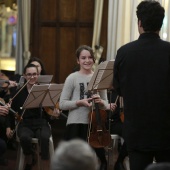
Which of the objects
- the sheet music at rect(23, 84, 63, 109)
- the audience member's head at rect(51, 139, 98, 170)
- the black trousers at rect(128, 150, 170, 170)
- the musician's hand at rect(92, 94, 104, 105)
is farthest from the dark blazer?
the sheet music at rect(23, 84, 63, 109)

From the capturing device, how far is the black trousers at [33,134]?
Answer: 4.65m

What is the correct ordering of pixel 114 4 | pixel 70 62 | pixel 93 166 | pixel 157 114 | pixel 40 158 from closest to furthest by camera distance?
pixel 93 166 → pixel 157 114 → pixel 40 158 → pixel 114 4 → pixel 70 62

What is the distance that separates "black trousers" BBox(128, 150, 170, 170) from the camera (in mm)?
2670

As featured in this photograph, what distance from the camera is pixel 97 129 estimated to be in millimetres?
4320

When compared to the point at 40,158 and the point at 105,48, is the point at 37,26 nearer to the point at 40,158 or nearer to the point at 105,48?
the point at 105,48

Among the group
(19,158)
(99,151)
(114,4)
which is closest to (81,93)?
(99,151)

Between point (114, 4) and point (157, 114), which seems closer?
point (157, 114)

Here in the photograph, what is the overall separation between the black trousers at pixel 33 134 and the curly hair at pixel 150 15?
2295 millimetres

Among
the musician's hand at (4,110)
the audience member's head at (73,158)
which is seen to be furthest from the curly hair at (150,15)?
the musician's hand at (4,110)

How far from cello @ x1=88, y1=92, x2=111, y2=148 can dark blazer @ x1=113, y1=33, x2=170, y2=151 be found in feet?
5.25

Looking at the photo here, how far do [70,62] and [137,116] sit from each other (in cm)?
445

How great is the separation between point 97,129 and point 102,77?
1.65ft

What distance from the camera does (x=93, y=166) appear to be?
1.56m

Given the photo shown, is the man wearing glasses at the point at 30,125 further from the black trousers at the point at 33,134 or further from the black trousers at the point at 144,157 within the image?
the black trousers at the point at 144,157
